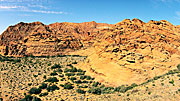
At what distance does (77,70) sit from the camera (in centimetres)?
2783

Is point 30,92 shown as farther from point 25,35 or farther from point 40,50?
point 25,35

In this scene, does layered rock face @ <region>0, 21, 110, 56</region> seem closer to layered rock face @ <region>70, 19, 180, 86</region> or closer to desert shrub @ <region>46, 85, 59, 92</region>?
layered rock face @ <region>70, 19, 180, 86</region>

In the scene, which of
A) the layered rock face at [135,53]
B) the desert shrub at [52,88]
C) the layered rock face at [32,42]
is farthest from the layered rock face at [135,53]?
the layered rock face at [32,42]

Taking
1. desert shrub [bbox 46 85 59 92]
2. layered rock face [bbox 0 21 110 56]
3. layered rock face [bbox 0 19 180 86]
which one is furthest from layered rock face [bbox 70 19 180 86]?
layered rock face [bbox 0 21 110 56]

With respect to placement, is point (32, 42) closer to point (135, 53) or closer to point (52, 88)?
point (52, 88)

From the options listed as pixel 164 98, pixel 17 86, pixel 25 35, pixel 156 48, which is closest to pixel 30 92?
pixel 17 86

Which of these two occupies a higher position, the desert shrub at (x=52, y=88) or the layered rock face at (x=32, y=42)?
the layered rock face at (x=32, y=42)

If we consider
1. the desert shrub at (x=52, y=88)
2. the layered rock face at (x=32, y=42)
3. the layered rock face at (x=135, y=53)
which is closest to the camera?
the layered rock face at (x=135, y=53)

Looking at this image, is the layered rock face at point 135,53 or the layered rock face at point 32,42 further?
the layered rock face at point 32,42

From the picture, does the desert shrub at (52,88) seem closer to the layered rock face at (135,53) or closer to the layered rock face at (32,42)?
the layered rock face at (135,53)

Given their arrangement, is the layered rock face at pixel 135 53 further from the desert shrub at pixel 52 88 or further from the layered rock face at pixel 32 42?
the layered rock face at pixel 32 42

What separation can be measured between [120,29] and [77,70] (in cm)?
1000

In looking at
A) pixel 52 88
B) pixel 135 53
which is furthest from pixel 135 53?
pixel 52 88

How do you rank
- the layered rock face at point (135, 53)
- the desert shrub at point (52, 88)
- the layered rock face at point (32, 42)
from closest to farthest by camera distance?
the layered rock face at point (135, 53) → the desert shrub at point (52, 88) → the layered rock face at point (32, 42)
